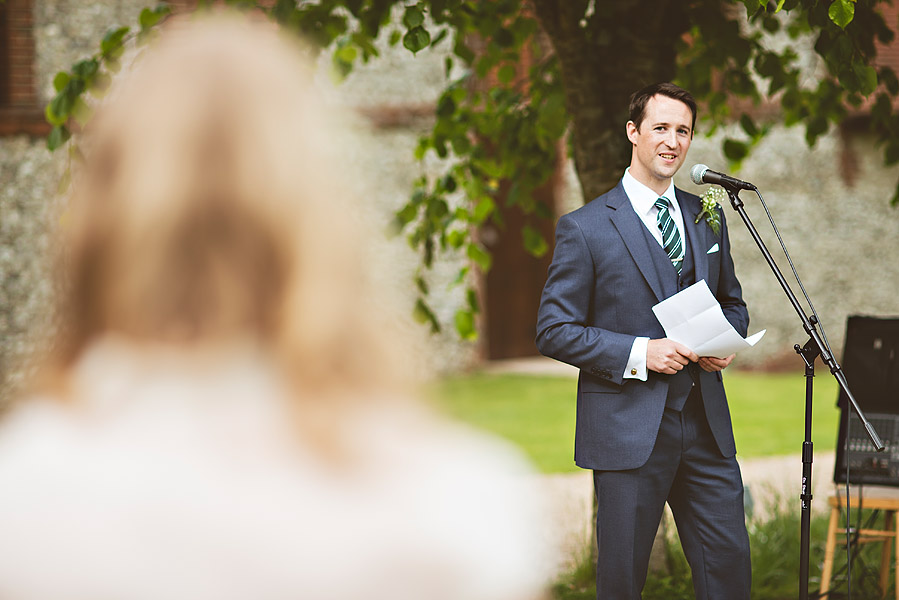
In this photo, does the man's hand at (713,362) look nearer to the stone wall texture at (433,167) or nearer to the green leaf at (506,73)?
the green leaf at (506,73)

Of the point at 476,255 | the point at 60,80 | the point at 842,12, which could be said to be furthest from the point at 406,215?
the point at 842,12

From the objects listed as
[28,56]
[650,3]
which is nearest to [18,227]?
[28,56]

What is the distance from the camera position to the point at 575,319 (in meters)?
2.88

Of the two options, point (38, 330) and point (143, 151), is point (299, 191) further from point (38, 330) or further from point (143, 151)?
point (38, 330)

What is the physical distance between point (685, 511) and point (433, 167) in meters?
10.4

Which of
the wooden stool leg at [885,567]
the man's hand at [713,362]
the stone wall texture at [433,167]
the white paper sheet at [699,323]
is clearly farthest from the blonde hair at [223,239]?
the stone wall texture at [433,167]

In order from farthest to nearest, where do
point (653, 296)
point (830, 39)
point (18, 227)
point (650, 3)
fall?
point (18, 227), point (650, 3), point (830, 39), point (653, 296)

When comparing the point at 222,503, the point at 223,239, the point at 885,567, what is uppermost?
the point at 223,239

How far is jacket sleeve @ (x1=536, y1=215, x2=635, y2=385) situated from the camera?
282 cm

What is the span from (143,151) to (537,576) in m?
0.54

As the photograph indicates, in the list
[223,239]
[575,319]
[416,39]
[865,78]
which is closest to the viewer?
[223,239]

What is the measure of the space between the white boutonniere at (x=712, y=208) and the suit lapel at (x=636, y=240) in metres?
0.20

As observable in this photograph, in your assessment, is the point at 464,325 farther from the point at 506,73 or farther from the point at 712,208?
the point at 712,208

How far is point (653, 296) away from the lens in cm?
290
